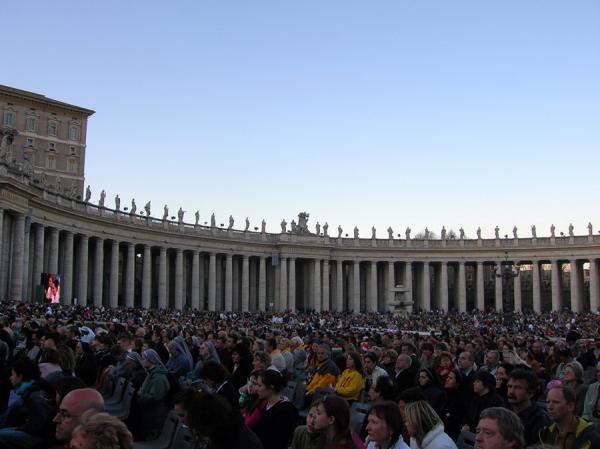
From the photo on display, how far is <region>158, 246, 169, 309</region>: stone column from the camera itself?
8282 cm

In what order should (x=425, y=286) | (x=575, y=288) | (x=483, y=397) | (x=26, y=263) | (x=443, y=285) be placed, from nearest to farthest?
(x=483, y=397), (x=26, y=263), (x=575, y=288), (x=425, y=286), (x=443, y=285)

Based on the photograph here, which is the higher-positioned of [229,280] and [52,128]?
[52,128]

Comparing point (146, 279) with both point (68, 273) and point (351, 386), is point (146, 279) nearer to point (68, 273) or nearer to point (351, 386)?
point (68, 273)

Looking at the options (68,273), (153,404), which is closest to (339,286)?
(68,273)

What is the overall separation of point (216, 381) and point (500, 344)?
15.4 meters

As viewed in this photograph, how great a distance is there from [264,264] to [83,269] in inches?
1249

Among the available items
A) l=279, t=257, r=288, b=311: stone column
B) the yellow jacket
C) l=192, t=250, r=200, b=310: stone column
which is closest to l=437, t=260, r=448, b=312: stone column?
l=279, t=257, r=288, b=311: stone column

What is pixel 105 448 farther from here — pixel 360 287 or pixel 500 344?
pixel 360 287

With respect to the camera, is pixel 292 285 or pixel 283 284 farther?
pixel 292 285

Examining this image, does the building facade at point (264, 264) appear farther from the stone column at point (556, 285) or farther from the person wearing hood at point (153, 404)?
the person wearing hood at point (153, 404)

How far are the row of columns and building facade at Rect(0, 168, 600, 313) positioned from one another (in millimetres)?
150

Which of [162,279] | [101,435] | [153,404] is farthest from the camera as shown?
[162,279]

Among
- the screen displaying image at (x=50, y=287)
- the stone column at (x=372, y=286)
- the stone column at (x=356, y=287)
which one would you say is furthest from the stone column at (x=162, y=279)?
the stone column at (x=372, y=286)

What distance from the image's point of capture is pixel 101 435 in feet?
18.5
